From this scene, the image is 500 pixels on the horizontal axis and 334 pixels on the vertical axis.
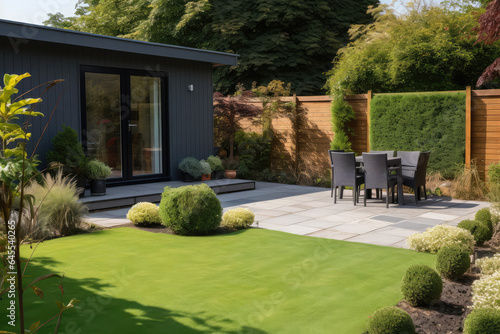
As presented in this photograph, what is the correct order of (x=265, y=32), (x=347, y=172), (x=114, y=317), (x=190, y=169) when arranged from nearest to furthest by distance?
1. (x=114, y=317)
2. (x=347, y=172)
3. (x=190, y=169)
4. (x=265, y=32)

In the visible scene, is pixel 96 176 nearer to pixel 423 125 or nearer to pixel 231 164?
pixel 231 164

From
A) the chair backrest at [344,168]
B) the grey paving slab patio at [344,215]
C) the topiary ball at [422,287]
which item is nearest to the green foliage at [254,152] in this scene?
the grey paving slab patio at [344,215]

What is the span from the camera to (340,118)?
35.9 ft

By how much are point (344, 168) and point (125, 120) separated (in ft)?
14.5

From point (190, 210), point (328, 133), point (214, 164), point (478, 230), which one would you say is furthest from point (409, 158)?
point (190, 210)

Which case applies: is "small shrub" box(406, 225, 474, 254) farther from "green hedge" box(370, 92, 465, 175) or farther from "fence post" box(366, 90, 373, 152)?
"fence post" box(366, 90, 373, 152)

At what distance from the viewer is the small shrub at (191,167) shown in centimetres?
1045

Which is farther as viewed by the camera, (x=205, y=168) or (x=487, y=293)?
(x=205, y=168)

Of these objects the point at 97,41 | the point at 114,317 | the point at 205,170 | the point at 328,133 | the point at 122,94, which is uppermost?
the point at 97,41

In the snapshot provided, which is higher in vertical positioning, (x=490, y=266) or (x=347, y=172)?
(x=347, y=172)

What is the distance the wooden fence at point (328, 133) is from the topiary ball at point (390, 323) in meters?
7.18

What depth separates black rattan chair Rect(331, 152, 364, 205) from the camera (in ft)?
28.0

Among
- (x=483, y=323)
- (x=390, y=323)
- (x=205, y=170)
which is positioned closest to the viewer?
(x=483, y=323)

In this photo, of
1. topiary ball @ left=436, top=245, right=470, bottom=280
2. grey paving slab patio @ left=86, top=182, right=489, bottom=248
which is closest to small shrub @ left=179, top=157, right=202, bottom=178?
grey paving slab patio @ left=86, top=182, right=489, bottom=248
